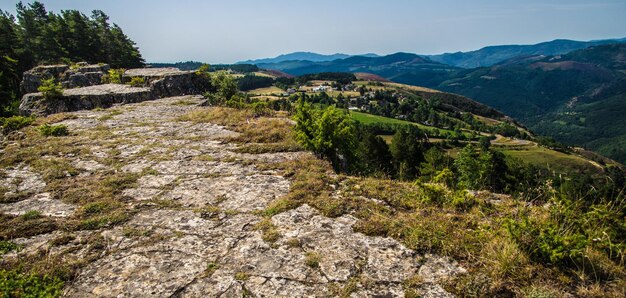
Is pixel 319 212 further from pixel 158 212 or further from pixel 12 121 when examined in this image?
pixel 12 121

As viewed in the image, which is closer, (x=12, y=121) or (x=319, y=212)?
(x=319, y=212)

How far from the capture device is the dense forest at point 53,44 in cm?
3941

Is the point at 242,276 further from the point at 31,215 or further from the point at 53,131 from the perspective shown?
the point at 53,131

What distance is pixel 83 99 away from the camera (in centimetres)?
1842

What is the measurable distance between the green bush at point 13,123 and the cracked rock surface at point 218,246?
684 cm

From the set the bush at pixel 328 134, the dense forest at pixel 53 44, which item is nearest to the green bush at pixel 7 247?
the bush at pixel 328 134

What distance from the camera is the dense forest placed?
39.4m

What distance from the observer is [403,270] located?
14.9ft

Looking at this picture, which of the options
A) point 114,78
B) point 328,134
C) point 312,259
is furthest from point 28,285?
point 114,78

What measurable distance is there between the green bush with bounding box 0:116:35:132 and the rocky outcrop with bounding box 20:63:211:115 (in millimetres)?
3580

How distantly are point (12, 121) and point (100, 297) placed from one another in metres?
14.4

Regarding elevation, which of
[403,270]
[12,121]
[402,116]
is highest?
[12,121]

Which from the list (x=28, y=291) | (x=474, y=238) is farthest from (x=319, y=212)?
(x=28, y=291)

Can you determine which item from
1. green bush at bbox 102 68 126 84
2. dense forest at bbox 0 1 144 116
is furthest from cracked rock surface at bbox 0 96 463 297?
dense forest at bbox 0 1 144 116
